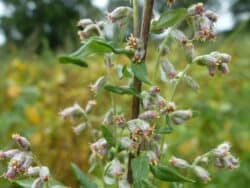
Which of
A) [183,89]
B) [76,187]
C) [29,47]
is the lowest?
[76,187]

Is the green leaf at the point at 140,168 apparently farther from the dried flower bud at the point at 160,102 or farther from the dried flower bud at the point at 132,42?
the dried flower bud at the point at 132,42

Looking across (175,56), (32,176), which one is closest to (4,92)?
(175,56)

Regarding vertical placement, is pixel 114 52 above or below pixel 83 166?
above

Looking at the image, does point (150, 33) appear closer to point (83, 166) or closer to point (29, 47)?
point (83, 166)

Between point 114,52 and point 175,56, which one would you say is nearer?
point 114,52

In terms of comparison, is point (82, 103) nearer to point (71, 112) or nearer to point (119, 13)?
point (71, 112)

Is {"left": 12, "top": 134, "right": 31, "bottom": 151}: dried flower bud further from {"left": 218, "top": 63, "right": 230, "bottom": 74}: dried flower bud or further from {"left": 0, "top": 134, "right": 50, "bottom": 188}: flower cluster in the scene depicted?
{"left": 218, "top": 63, "right": 230, "bottom": 74}: dried flower bud
